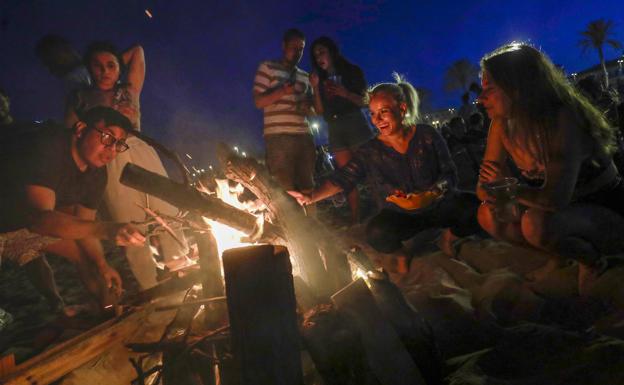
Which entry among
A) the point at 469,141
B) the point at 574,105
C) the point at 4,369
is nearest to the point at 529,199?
the point at 574,105

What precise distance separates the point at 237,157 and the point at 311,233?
1078 mm

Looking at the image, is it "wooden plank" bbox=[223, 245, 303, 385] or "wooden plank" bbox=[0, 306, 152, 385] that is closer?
"wooden plank" bbox=[223, 245, 303, 385]

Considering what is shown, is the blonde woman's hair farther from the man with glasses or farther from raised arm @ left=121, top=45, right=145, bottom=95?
raised arm @ left=121, top=45, right=145, bottom=95

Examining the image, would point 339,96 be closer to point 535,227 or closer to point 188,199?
point 188,199

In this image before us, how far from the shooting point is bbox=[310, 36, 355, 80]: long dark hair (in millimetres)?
5668

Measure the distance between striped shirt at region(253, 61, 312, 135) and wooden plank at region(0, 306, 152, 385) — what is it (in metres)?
3.52

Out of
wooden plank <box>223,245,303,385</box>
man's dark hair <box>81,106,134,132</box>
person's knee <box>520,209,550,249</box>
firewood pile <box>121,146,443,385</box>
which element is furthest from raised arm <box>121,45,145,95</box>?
person's knee <box>520,209,550,249</box>

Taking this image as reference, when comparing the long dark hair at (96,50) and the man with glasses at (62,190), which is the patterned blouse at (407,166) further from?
the long dark hair at (96,50)

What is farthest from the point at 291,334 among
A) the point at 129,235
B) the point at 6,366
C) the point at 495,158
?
the point at 495,158

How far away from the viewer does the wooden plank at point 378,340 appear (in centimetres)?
192

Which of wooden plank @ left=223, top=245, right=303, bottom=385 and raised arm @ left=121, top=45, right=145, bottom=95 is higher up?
raised arm @ left=121, top=45, right=145, bottom=95

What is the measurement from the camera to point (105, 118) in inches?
195

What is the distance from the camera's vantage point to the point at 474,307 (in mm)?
2932

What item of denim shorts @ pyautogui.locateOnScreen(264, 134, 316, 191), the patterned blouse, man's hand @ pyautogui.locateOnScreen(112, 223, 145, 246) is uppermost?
denim shorts @ pyautogui.locateOnScreen(264, 134, 316, 191)
